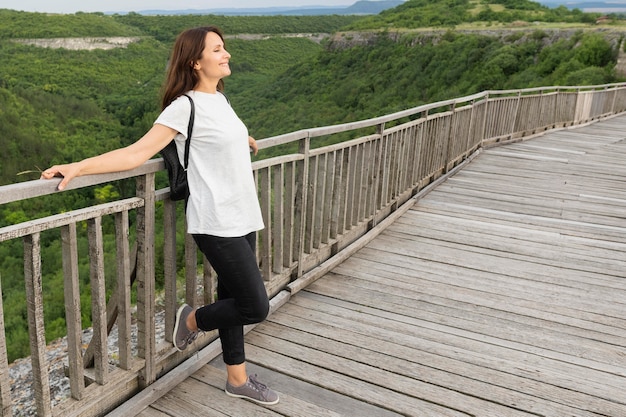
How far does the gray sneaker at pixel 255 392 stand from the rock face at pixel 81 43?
433 feet

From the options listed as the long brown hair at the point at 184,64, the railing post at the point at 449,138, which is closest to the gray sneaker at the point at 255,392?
the long brown hair at the point at 184,64

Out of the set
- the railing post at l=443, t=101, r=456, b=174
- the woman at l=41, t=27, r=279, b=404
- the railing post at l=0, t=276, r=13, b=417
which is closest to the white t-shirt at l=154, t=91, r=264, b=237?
the woman at l=41, t=27, r=279, b=404

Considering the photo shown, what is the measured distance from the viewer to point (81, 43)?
122062 millimetres

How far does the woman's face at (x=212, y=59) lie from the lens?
2.08m

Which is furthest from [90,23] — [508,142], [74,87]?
[508,142]

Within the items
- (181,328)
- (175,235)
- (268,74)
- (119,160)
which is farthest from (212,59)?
(268,74)

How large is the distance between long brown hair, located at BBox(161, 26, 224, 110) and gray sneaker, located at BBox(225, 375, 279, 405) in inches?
50.7

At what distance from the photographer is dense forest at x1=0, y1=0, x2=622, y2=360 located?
143 ft

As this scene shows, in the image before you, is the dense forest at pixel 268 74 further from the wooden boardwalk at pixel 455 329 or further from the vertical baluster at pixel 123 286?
the vertical baluster at pixel 123 286

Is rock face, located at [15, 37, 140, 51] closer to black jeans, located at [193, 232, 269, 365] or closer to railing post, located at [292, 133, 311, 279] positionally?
railing post, located at [292, 133, 311, 279]

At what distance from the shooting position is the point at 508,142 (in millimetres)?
10391

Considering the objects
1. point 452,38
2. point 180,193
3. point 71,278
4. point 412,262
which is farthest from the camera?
point 452,38

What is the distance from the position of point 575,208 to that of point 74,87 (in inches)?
4241

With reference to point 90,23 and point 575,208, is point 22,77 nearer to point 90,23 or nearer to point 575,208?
point 90,23
